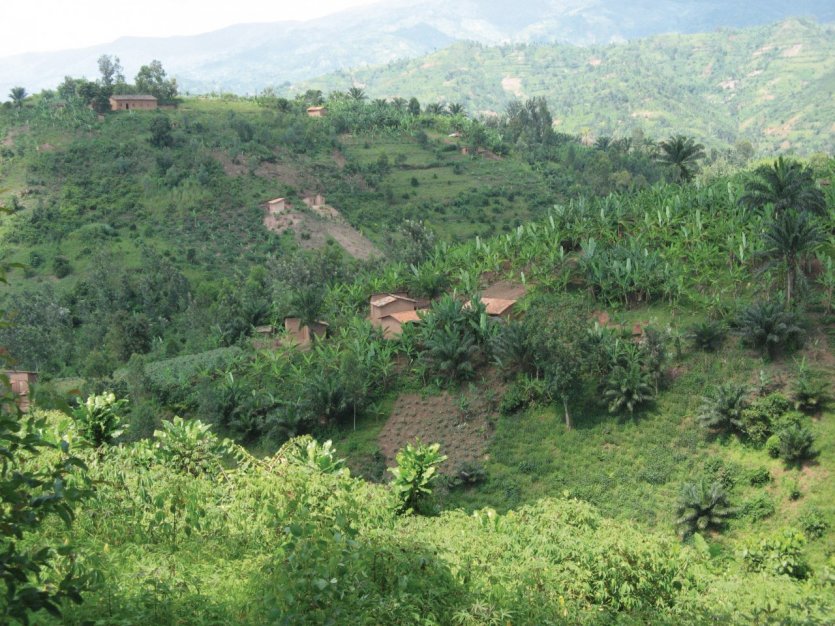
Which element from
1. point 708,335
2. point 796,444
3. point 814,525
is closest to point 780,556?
point 814,525

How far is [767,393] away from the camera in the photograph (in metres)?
22.9

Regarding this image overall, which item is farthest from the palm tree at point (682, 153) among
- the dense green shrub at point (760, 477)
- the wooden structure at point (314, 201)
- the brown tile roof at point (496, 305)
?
the wooden structure at point (314, 201)

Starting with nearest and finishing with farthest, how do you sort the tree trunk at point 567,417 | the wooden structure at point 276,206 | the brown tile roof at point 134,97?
1. the tree trunk at point 567,417
2. the wooden structure at point 276,206
3. the brown tile roof at point 134,97

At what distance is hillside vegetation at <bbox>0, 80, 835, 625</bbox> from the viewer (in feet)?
27.9

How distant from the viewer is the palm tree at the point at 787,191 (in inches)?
1028

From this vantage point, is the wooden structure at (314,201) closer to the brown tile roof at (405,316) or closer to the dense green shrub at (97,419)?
the brown tile roof at (405,316)

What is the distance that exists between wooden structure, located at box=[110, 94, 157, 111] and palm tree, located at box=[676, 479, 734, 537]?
2636 inches

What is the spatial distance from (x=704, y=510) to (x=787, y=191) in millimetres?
12374

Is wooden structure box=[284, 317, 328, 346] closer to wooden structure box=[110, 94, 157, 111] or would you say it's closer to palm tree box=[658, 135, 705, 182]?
palm tree box=[658, 135, 705, 182]

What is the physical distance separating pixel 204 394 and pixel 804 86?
198 metres

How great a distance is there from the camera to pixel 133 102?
240ft

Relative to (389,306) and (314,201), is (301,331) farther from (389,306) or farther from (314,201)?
(314,201)

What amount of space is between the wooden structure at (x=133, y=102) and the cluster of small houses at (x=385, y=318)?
46276mm

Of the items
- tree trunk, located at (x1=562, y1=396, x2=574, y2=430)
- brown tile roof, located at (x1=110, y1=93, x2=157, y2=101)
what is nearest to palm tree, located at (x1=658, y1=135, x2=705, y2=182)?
tree trunk, located at (x1=562, y1=396, x2=574, y2=430)
